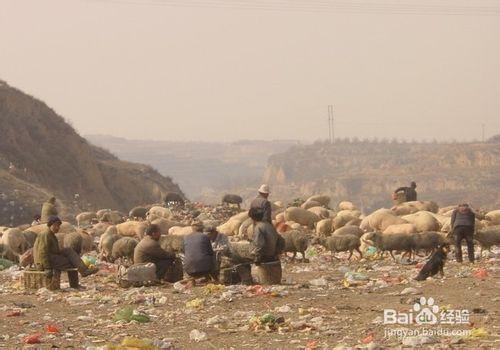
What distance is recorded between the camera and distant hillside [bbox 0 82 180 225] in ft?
131

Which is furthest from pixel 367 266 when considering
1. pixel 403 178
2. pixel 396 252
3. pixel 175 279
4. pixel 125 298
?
pixel 403 178

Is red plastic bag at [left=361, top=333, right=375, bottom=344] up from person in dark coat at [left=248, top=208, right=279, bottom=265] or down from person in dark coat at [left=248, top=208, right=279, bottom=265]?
down

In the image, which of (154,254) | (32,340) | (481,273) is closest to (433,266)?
(481,273)

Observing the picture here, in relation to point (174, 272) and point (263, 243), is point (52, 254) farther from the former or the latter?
point (263, 243)

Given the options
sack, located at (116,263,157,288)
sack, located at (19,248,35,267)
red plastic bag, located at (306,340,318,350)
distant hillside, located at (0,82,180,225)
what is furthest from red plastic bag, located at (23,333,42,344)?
distant hillside, located at (0,82,180,225)

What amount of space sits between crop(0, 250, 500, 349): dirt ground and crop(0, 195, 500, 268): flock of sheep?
1686 millimetres

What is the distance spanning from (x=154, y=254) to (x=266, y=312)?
3.59 meters

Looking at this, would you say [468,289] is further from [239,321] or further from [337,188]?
[337,188]

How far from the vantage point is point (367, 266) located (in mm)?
16516

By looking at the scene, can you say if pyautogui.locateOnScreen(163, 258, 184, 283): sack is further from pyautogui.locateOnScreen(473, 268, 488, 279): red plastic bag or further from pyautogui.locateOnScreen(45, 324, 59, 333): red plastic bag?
pyautogui.locateOnScreen(473, 268, 488, 279): red plastic bag

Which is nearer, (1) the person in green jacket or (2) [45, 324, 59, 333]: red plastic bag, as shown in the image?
(2) [45, 324, 59, 333]: red plastic bag

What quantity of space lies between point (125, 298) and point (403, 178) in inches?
2904

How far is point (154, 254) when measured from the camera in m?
13.5

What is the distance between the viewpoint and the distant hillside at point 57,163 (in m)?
39.9
